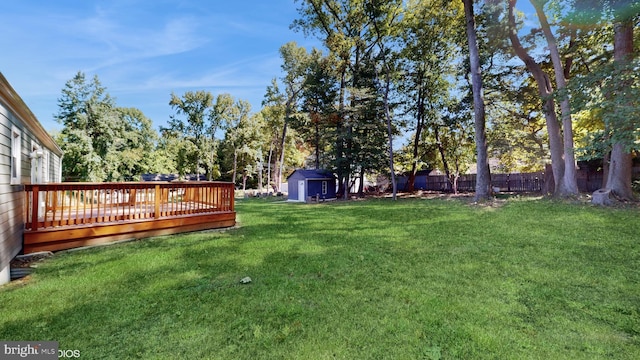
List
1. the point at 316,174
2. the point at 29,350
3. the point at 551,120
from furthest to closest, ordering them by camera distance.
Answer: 1. the point at 316,174
2. the point at 551,120
3. the point at 29,350

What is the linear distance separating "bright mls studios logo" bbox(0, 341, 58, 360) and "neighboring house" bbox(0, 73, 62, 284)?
220 cm

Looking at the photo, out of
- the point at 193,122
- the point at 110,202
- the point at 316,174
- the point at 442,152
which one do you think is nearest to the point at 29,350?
the point at 110,202

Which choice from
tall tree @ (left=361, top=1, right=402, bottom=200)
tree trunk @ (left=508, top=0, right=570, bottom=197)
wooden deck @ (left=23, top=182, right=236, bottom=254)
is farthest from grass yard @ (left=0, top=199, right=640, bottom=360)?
tall tree @ (left=361, top=1, right=402, bottom=200)

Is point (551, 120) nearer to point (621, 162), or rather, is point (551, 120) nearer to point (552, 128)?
point (552, 128)

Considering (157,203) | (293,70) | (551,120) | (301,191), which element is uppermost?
(293,70)

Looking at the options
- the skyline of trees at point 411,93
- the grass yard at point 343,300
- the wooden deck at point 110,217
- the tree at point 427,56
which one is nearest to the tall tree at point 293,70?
the skyline of trees at point 411,93

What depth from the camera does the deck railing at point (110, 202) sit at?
527 cm

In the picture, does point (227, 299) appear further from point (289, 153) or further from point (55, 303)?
point (289, 153)

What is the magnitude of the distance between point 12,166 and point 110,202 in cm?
245

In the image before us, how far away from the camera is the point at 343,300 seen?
3148mm

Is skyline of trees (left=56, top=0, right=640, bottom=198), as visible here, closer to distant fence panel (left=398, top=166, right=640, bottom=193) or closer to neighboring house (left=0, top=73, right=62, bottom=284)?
distant fence panel (left=398, top=166, right=640, bottom=193)

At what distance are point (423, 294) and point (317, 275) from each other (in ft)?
4.80

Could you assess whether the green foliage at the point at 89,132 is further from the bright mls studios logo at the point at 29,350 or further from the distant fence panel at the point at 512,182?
the distant fence panel at the point at 512,182

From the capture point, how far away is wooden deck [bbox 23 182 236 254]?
17.1 ft
